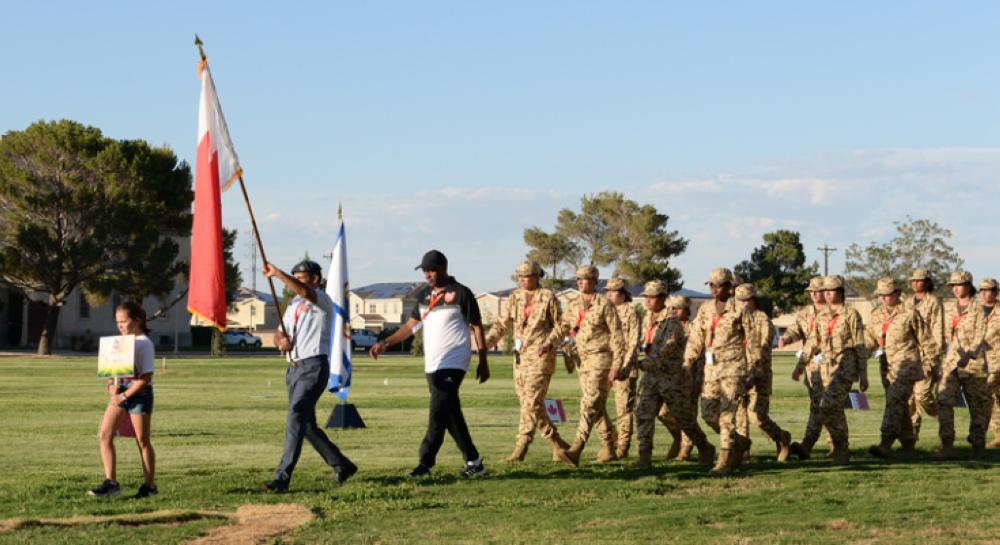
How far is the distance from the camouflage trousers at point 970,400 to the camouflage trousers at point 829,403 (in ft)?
5.80

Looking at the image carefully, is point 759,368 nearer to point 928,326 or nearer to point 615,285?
point 615,285

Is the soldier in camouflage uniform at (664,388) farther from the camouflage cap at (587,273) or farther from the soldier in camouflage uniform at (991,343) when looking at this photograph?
the soldier in camouflage uniform at (991,343)

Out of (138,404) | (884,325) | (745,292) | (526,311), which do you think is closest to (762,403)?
(745,292)

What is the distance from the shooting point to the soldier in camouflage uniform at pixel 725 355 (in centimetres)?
1375

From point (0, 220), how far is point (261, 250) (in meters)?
61.7

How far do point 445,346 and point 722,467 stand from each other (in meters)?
2.84

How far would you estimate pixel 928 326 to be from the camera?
1697 centimetres

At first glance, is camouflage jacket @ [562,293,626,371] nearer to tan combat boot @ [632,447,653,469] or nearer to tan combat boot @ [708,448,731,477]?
tan combat boot @ [632,447,653,469]

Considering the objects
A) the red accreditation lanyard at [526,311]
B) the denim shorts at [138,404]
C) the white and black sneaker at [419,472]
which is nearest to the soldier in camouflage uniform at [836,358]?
the red accreditation lanyard at [526,311]

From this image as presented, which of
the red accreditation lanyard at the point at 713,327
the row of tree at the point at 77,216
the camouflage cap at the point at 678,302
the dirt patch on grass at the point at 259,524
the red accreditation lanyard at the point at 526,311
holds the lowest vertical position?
the dirt patch on grass at the point at 259,524

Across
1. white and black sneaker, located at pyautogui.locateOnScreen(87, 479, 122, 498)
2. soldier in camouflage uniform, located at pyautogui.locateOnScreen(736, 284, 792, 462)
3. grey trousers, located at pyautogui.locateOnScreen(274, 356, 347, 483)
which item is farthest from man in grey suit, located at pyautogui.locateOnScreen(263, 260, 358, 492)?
soldier in camouflage uniform, located at pyautogui.locateOnScreen(736, 284, 792, 462)

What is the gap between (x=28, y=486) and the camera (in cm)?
1284

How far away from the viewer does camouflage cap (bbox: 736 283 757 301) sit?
48.0 ft

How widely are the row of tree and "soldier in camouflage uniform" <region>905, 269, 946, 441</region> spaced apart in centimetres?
5651
